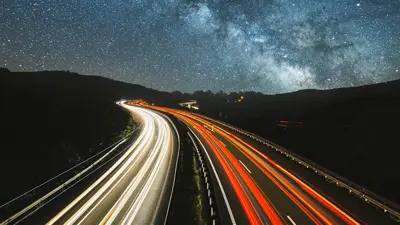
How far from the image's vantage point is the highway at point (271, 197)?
17.8 m

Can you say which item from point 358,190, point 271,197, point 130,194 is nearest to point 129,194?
point 130,194

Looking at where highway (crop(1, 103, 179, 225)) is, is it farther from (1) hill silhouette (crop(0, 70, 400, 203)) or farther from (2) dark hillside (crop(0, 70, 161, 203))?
(1) hill silhouette (crop(0, 70, 400, 203))

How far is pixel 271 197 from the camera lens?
21.3 metres

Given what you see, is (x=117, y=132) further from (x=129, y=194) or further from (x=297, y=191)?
(x=297, y=191)

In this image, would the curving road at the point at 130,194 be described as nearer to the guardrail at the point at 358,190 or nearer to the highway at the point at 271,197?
the highway at the point at 271,197

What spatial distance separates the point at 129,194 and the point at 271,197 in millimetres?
11371

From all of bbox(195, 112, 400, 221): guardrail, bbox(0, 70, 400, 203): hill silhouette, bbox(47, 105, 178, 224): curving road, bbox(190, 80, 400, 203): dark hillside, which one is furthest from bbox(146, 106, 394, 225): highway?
bbox(0, 70, 400, 203): hill silhouette

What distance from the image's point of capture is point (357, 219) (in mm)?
17766

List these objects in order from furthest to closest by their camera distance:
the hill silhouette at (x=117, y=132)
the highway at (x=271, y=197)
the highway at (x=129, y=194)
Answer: the hill silhouette at (x=117, y=132), the highway at (x=271, y=197), the highway at (x=129, y=194)

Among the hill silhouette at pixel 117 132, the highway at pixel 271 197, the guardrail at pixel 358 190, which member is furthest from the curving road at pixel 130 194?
the guardrail at pixel 358 190

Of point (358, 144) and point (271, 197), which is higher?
point (358, 144)

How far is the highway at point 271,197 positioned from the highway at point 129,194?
462 centimetres

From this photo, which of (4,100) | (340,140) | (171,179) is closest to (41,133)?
(4,100)

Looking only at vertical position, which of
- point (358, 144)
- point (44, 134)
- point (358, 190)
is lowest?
point (44, 134)
